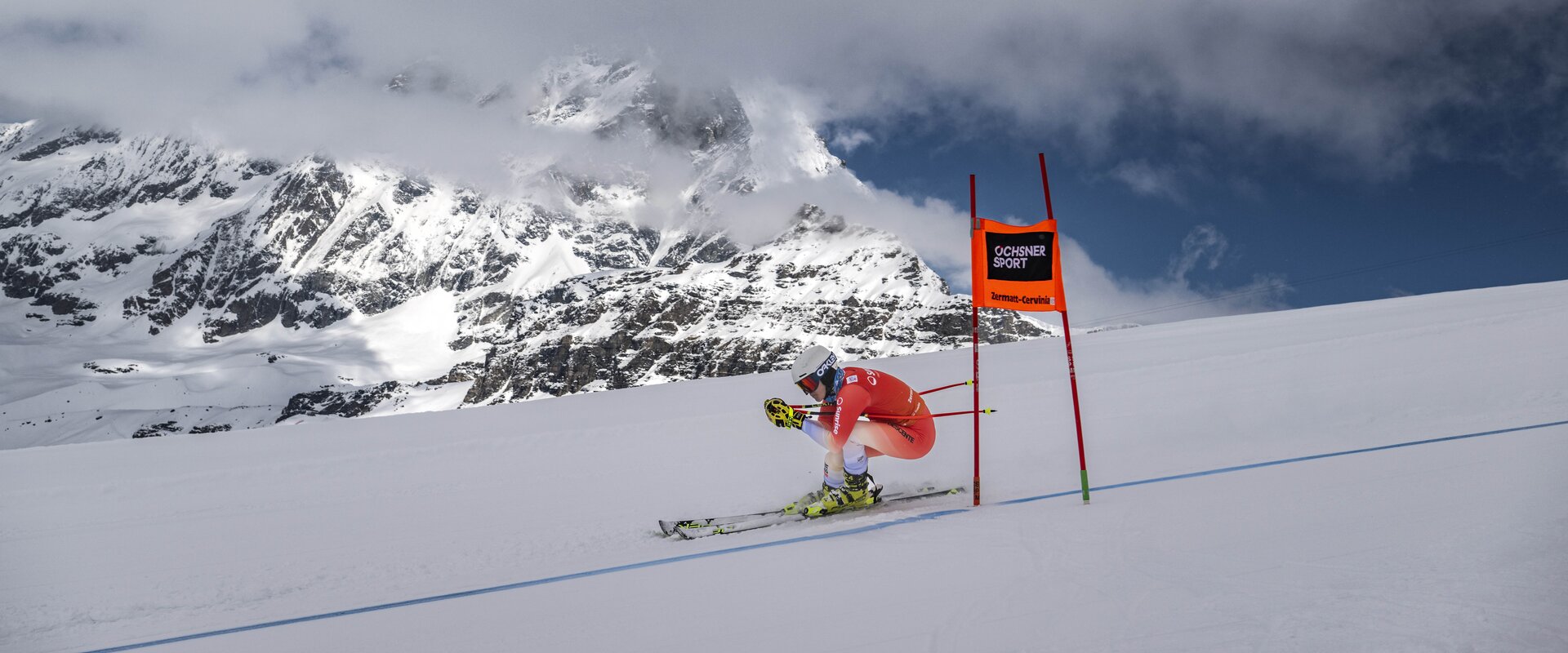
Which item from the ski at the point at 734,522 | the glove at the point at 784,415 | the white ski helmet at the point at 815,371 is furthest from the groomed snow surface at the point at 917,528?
the white ski helmet at the point at 815,371

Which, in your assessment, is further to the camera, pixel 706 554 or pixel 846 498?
pixel 846 498

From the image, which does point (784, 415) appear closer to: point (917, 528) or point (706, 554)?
point (706, 554)

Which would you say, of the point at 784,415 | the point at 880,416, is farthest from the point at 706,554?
the point at 880,416

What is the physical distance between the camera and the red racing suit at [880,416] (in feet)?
22.2

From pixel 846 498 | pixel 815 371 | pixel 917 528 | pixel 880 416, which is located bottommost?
pixel 917 528

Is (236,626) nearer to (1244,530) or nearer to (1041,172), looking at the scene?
(1244,530)

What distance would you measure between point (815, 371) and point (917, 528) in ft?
5.49

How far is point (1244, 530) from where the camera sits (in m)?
4.76

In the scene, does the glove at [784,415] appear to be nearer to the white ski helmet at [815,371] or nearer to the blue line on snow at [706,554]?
the white ski helmet at [815,371]

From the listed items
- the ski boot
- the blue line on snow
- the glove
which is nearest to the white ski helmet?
the glove

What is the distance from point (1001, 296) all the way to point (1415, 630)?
4.40 metres

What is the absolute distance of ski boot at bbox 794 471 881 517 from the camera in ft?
23.2

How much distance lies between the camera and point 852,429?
6.85m

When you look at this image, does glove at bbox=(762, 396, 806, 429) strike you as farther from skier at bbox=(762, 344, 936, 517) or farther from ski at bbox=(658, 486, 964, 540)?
ski at bbox=(658, 486, 964, 540)
